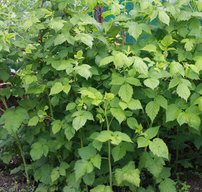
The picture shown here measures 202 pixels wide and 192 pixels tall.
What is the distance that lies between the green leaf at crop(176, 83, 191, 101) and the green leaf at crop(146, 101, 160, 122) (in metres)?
0.19

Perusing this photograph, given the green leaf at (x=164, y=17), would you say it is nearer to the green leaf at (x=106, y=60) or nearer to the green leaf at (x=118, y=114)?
the green leaf at (x=106, y=60)

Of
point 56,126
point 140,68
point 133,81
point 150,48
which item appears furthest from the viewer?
point 56,126

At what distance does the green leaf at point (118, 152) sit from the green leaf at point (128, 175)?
0.37 ft

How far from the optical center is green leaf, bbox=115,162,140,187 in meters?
3.01

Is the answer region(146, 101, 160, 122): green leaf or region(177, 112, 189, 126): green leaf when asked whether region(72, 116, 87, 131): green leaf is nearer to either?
region(146, 101, 160, 122): green leaf

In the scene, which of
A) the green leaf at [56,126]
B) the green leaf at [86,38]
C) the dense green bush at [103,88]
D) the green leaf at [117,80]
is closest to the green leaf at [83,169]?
the dense green bush at [103,88]

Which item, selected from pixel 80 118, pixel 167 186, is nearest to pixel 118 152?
pixel 80 118

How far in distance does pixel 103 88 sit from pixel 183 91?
0.67 m

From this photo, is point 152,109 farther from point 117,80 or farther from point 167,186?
point 167,186

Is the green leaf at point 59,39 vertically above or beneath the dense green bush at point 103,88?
above

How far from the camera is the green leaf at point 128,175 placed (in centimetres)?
301

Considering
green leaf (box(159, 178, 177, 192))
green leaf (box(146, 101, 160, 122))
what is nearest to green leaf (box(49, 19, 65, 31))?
green leaf (box(146, 101, 160, 122))

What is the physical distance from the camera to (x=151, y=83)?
2.89 meters

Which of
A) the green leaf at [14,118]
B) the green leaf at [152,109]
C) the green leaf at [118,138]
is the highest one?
the green leaf at [152,109]
